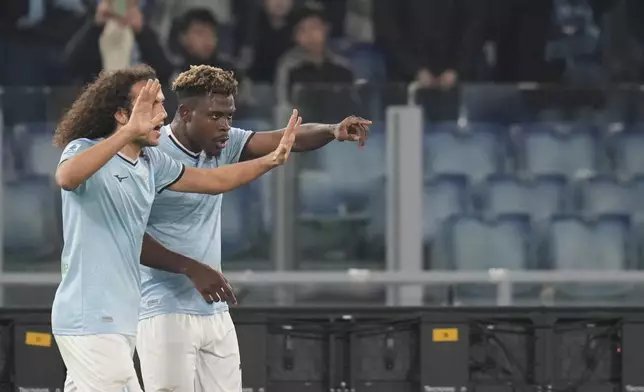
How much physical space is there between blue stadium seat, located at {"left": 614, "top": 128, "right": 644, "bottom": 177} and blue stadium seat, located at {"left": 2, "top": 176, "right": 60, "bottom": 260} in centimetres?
356

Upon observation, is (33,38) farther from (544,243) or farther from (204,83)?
(204,83)

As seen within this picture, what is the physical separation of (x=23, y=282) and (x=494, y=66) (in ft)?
13.5

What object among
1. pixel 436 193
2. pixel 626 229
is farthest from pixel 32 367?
pixel 626 229

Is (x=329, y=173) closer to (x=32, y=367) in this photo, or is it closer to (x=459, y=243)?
(x=459, y=243)

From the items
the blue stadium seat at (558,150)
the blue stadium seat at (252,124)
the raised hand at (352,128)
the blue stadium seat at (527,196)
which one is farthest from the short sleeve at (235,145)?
the blue stadium seat at (558,150)

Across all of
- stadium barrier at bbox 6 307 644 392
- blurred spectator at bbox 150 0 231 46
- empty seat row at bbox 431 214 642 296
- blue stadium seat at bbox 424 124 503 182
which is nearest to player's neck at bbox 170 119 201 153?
stadium barrier at bbox 6 307 644 392

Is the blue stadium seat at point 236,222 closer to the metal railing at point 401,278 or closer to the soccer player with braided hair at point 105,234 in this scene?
the metal railing at point 401,278

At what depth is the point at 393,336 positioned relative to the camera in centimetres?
690

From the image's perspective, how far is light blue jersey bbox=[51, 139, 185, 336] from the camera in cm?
446

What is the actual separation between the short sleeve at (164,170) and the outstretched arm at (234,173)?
2 cm

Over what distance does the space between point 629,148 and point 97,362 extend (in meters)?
5.22

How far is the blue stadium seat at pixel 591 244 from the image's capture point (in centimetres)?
867

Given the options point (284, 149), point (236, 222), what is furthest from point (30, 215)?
point (284, 149)

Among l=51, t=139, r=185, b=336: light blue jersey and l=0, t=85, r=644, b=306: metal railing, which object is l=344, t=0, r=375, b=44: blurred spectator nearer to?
l=0, t=85, r=644, b=306: metal railing
